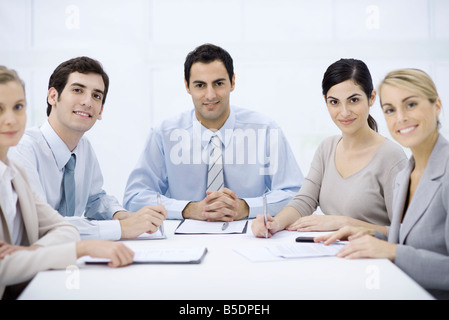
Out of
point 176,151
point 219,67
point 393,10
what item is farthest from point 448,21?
point 176,151

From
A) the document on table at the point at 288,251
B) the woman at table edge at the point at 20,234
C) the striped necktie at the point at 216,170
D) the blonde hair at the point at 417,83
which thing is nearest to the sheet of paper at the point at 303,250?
the document on table at the point at 288,251

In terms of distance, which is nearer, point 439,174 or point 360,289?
point 360,289

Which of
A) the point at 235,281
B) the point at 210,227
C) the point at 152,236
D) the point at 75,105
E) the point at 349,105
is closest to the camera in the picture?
the point at 235,281

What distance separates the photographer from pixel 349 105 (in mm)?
1995

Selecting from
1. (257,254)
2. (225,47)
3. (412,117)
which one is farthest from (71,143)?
(225,47)

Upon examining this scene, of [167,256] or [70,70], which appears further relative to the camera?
[70,70]

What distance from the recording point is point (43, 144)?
2000 mm

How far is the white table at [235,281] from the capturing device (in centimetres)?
104

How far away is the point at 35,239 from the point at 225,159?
4.52 ft

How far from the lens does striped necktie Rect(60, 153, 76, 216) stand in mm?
2059

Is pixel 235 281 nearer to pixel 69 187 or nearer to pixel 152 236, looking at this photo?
pixel 152 236

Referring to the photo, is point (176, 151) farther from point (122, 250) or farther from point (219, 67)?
point (122, 250)

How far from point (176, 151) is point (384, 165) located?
3.99 feet

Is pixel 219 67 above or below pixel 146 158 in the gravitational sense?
above
